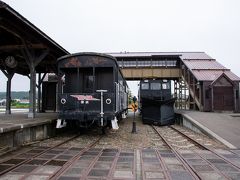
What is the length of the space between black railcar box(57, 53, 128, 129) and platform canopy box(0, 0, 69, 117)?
2000 mm

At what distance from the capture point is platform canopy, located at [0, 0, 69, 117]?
1049cm

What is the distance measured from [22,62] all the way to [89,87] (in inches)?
344

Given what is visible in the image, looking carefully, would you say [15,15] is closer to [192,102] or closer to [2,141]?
[2,141]

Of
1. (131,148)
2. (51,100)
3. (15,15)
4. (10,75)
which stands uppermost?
(15,15)

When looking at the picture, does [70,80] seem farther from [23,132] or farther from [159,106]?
[159,106]

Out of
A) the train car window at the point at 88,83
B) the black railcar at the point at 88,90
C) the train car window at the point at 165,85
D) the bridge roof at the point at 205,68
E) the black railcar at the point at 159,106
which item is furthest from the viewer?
the bridge roof at the point at 205,68

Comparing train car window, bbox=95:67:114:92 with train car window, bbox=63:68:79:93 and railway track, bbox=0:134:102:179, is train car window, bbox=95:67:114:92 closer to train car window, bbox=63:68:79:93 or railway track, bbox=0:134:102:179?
train car window, bbox=63:68:79:93

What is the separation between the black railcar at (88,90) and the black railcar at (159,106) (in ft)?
22.4

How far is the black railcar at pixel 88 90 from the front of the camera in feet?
35.9

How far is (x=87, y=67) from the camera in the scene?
1147 cm

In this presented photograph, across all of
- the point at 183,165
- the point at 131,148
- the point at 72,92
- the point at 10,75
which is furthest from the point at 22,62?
the point at 183,165

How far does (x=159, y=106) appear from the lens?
17.9m

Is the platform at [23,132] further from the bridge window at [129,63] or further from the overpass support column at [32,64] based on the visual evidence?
the bridge window at [129,63]

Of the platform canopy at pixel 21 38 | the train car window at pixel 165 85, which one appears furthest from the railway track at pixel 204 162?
the train car window at pixel 165 85
